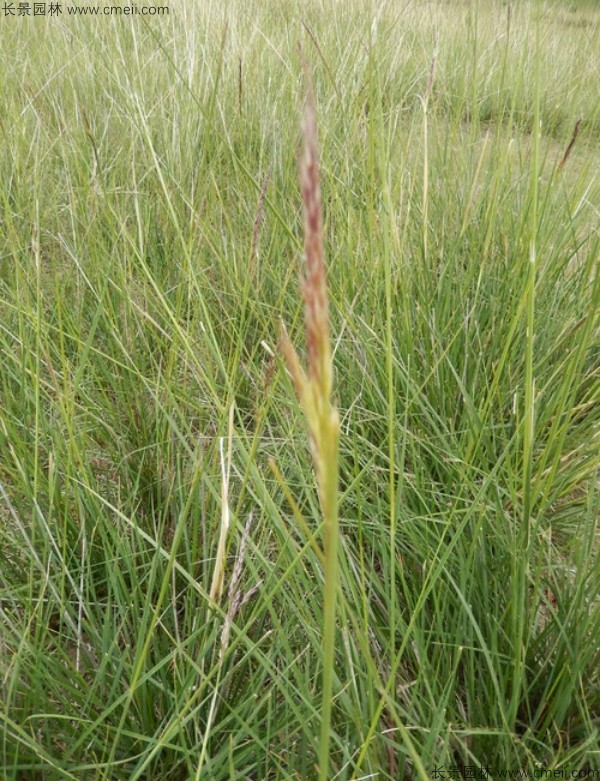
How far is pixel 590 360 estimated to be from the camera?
45.4 inches

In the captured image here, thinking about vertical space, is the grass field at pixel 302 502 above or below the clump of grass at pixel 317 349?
below

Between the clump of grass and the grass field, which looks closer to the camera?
the clump of grass

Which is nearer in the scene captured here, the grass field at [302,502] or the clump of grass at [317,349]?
the clump of grass at [317,349]

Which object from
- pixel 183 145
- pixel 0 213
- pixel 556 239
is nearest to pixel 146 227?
Answer: pixel 0 213

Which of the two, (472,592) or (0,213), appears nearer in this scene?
(472,592)

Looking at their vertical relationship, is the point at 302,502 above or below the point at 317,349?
below

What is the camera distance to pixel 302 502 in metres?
0.81

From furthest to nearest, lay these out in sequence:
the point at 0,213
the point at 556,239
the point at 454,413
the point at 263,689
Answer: the point at 0,213
the point at 556,239
the point at 454,413
the point at 263,689

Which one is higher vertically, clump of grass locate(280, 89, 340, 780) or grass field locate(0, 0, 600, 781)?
clump of grass locate(280, 89, 340, 780)

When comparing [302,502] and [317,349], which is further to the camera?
[302,502]

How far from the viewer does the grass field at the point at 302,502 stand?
0.56m

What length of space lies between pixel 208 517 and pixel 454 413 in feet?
1.28

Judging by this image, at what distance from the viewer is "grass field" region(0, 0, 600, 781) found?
561 millimetres

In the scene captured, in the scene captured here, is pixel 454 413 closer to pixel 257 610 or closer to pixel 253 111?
pixel 257 610
